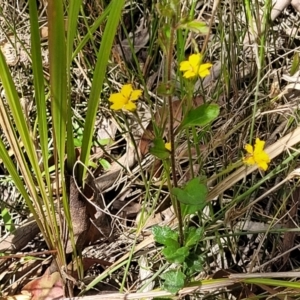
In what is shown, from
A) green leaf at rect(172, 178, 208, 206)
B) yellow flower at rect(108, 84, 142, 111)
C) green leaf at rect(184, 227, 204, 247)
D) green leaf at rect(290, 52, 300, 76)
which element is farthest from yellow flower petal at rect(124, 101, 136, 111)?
green leaf at rect(290, 52, 300, 76)

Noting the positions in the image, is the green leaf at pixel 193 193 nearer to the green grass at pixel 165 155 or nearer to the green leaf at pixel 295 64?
the green grass at pixel 165 155

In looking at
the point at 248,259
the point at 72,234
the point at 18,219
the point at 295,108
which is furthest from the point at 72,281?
the point at 295,108

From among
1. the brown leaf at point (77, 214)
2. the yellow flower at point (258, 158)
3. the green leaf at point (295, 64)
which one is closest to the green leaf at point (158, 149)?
the yellow flower at point (258, 158)

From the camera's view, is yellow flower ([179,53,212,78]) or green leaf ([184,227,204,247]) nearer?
yellow flower ([179,53,212,78])

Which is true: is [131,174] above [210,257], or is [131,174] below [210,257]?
above

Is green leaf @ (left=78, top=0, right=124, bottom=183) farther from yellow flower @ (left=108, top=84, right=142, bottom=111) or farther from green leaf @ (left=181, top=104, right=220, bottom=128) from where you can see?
green leaf @ (left=181, top=104, right=220, bottom=128)

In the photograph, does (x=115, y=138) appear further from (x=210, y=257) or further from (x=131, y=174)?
(x=210, y=257)
